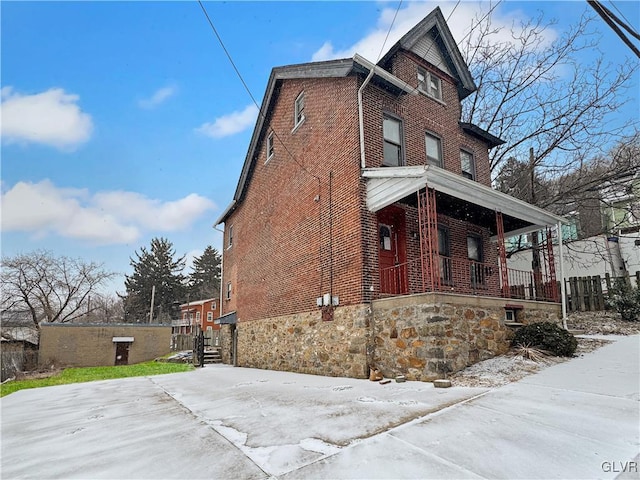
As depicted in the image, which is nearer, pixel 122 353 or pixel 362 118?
pixel 362 118

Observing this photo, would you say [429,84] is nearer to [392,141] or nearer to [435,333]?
[392,141]

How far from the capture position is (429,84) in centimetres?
1184

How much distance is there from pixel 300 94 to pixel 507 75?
9921mm

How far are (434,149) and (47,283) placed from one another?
29987 millimetres

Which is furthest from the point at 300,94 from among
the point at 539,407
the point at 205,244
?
the point at 205,244

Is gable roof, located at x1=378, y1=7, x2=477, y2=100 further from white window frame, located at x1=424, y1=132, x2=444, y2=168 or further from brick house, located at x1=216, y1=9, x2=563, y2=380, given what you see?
white window frame, located at x1=424, y1=132, x2=444, y2=168

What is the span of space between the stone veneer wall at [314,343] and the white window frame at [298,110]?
20.3 feet

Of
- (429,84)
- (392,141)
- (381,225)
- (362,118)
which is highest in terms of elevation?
(429,84)

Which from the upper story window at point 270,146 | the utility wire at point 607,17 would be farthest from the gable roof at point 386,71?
the utility wire at point 607,17

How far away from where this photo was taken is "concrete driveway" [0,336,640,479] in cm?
290

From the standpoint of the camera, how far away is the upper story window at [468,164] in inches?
496

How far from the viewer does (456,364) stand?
6727 millimetres

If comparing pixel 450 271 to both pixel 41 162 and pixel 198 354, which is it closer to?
pixel 198 354

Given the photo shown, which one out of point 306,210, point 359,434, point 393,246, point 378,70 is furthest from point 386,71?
point 359,434
